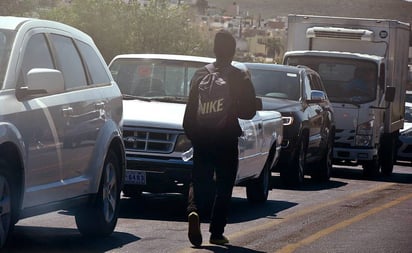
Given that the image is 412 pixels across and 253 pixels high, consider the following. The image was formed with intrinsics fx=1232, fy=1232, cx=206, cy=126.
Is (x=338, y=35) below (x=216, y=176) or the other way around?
below

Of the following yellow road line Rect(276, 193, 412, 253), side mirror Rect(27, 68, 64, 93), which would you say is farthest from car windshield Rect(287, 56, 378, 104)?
side mirror Rect(27, 68, 64, 93)

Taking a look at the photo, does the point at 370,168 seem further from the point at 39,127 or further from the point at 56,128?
the point at 39,127

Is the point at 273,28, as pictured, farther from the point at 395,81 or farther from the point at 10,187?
the point at 10,187

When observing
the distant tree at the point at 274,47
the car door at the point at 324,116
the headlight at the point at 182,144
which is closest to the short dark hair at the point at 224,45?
the headlight at the point at 182,144

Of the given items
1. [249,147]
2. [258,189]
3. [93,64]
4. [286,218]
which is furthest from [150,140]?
[258,189]

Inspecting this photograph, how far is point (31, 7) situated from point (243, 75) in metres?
51.8

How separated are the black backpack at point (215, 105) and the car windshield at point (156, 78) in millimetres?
3728

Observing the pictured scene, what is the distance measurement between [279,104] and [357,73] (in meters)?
4.89

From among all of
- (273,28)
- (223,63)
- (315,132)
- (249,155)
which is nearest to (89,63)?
(223,63)

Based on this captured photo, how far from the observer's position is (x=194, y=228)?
9.92m

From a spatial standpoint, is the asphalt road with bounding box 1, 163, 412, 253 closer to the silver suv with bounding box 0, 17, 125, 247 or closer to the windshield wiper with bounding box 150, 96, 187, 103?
the silver suv with bounding box 0, 17, 125, 247

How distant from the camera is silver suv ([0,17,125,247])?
8.45 m

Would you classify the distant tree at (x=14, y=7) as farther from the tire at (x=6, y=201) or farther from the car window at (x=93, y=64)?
the tire at (x=6, y=201)

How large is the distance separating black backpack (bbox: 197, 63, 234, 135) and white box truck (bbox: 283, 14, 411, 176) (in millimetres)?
12665
